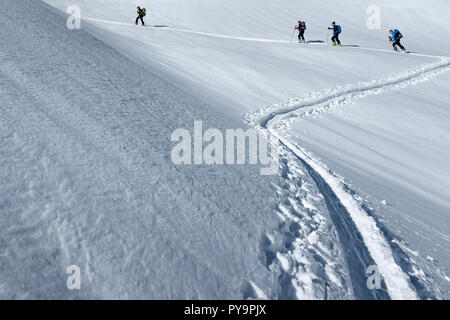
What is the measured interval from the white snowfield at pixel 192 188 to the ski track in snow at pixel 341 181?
4cm

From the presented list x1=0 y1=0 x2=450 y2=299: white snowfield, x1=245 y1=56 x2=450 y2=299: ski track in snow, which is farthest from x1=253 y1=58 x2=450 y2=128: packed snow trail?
x1=0 y1=0 x2=450 y2=299: white snowfield

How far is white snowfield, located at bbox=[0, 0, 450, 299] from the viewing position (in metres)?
3.32

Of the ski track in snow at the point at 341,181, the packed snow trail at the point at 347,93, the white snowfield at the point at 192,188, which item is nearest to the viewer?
the white snowfield at the point at 192,188

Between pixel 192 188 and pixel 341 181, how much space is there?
3315 millimetres

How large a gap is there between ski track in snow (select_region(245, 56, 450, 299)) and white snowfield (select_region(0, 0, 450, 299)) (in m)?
0.04

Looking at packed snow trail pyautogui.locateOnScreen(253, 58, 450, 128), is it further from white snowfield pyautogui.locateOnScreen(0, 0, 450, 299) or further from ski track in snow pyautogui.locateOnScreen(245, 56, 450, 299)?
white snowfield pyautogui.locateOnScreen(0, 0, 450, 299)

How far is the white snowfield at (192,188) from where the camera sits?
3320 millimetres

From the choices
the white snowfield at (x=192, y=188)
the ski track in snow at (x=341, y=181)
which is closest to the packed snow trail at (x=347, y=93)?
the ski track in snow at (x=341, y=181)

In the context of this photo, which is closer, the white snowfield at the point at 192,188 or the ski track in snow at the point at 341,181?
the white snowfield at the point at 192,188

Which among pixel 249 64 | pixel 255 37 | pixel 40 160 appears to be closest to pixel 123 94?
pixel 40 160

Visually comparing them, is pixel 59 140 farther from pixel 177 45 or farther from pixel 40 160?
pixel 177 45

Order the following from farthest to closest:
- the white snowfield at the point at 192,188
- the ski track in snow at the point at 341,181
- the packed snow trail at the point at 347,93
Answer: the packed snow trail at the point at 347,93 → the ski track in snow at the point at 341,181 → the white snowfield at the point at 192,188

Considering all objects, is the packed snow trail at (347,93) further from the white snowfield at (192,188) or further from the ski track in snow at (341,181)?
the white snowfield at (192,188)

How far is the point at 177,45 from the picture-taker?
46.1 feet
